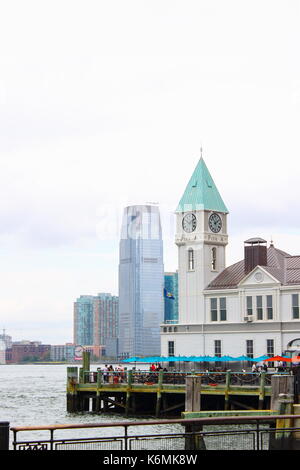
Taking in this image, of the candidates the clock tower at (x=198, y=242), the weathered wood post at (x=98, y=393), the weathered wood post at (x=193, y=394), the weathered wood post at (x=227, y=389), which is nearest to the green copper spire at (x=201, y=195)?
the clock tower at (x=198, y=242)

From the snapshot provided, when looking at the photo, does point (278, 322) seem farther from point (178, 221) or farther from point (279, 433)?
point (279, 433)

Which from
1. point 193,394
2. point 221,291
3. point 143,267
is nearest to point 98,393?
point 221,291

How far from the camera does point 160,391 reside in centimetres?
5916

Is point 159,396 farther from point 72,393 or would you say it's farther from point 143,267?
point 143,267

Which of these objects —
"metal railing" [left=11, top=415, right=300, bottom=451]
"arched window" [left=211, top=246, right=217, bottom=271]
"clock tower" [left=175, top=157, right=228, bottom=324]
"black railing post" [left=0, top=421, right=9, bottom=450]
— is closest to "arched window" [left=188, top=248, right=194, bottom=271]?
"clock tower" [left=175, top=157, right=228, bottom=324]

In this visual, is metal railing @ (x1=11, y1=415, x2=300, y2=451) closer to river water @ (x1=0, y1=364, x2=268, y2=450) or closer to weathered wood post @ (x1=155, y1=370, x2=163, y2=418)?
river water @ (x1=0, y1=364, x2=268, y2=450)

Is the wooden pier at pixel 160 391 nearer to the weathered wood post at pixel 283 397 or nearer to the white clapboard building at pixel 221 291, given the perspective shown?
the white clapboard building at pixel 221 291

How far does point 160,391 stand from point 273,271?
21.6 metres

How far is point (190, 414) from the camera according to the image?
86.8 ft

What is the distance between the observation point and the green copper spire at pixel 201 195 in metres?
84.2

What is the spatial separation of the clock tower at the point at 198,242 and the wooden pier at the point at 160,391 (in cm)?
1549

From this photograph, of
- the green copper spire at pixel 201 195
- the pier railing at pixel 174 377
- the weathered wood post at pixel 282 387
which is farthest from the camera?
the green copper spire at pixel 201 195

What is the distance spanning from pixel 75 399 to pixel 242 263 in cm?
2361

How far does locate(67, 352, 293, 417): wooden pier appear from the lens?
55.2 metres
